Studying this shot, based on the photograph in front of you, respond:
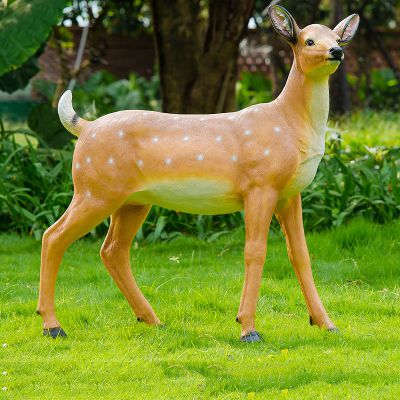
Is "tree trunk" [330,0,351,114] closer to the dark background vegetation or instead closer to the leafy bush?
the dark background vegetation

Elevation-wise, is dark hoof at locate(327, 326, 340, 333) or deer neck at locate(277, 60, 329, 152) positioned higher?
deer neck at locate(277, 60, 329, 152)

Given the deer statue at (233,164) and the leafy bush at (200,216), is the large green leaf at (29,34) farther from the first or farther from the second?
the deer statue at (233,164)

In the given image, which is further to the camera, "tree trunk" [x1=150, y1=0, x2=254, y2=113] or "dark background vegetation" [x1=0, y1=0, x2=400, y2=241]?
"tree trunk" [x1=150, y1=0, x2=254, y2=113]

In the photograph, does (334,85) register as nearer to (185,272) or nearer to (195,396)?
(185,272)

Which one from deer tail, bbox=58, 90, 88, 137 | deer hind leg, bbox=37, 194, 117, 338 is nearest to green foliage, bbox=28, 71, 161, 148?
deer tail, bbox=58, 90, 88, 137

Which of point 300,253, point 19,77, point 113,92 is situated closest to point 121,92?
point 113,92

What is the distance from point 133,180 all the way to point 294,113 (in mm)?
1028

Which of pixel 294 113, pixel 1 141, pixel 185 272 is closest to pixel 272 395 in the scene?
pixel 294 113

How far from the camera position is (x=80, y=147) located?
5328 mm

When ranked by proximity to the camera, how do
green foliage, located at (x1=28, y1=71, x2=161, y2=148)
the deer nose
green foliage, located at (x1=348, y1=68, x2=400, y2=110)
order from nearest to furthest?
the deer nose
green foliage, located at (x1=28, y1=71, x2=161, y2=148)
green foliage, located at (x1=348, y1=68, x2=400, y2=110)

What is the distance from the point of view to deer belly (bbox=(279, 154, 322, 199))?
5109mm

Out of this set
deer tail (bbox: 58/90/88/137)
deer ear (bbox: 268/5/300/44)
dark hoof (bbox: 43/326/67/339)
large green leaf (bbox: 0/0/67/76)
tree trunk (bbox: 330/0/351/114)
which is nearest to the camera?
deer ear (bbox: 268/5/300/44)

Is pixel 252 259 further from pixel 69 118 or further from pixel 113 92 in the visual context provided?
pixel 113 92

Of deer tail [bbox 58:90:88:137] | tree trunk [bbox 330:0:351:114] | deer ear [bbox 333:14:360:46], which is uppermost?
deer ear [bbox 333:14:360:46]
